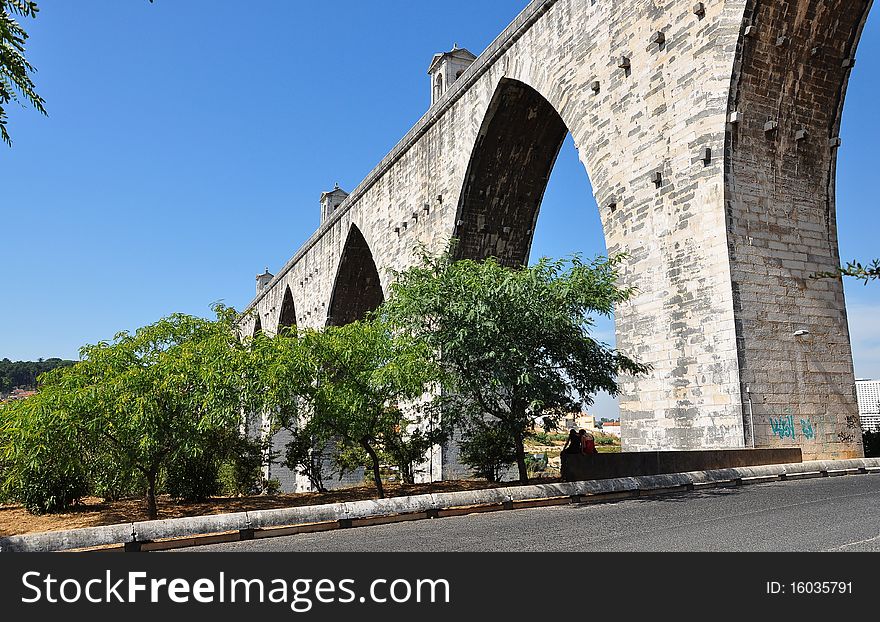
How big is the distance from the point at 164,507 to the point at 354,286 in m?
19.6

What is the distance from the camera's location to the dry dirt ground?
10176 mm

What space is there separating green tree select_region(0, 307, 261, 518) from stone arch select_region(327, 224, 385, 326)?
19.3m

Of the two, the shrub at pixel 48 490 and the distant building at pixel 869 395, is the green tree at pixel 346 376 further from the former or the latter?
the distant building at pixel 869 395

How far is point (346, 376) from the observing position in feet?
33.6

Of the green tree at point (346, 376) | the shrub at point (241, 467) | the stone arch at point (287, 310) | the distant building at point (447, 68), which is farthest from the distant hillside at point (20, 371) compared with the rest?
the green tree at point (346, 376)

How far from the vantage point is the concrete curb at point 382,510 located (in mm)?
6605

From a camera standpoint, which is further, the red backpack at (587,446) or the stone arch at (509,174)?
the stone arch at (509,174)

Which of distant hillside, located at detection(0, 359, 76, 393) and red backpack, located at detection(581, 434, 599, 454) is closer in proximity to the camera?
red backpack, located at detection(581, 434, 599, 454)

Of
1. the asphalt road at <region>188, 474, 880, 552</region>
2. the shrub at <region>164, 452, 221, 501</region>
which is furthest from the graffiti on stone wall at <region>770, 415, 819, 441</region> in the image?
the shrub at <region>164, 452, 221, 501</region>

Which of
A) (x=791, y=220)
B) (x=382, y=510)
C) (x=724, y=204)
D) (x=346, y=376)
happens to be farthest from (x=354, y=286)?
(x=382, y=510)

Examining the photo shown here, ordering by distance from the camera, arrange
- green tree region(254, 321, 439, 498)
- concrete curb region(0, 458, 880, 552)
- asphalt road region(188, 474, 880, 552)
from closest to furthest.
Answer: asphalt road region(188, 474, 880, 552) → concrete curb region(0, 458, 880, 552) → green tree region(254, 321, 439, 498)

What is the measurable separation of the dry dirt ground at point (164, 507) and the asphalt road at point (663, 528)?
12.9 ft

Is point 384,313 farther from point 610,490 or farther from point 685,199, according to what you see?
point 685,199

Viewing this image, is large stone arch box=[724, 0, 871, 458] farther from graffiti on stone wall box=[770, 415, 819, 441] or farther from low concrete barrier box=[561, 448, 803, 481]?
low concrete barrier box=[561, 448, 803, 481]
